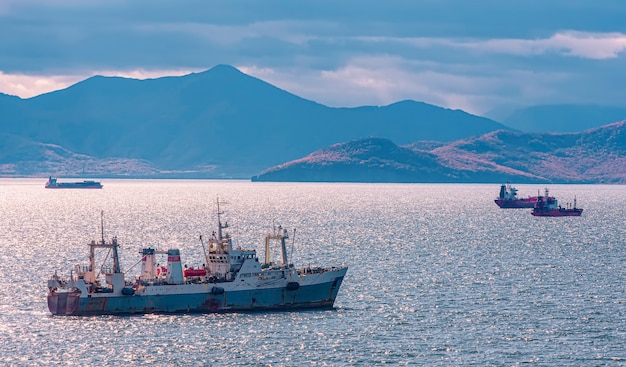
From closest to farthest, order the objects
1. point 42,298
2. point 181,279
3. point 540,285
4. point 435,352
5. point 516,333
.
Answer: point 435,352, point 516,333, point 181,279, point 42,298, point 540,285

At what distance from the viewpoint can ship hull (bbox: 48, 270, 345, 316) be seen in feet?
329

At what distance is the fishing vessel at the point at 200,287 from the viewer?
100m

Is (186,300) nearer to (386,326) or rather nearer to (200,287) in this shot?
(200,287)

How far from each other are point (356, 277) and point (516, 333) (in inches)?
1576

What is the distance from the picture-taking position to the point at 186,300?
10138cm

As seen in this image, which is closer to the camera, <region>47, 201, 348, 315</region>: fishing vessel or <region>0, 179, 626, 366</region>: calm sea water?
<region>0, 179, 626, 366</region>: calm sea water

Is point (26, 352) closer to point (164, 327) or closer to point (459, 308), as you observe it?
point (164, 327)

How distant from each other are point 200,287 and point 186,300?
1725mm

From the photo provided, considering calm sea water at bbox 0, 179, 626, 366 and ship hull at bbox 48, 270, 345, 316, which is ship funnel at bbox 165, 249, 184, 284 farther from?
calm sea water at bbox 0, 179, 626, 366

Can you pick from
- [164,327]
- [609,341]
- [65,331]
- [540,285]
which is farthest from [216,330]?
[540,285]

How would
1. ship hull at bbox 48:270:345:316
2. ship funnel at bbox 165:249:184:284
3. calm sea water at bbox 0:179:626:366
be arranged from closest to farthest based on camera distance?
calm sea water at bbox 0:179:626:366
ship hull at bbox 48:270:345:316
ship funnel at bbox 165:249:184:284

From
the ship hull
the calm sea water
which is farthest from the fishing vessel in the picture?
the calm sea water

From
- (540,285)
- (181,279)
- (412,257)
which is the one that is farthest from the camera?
(412,257)

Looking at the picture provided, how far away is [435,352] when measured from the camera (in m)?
85.9
